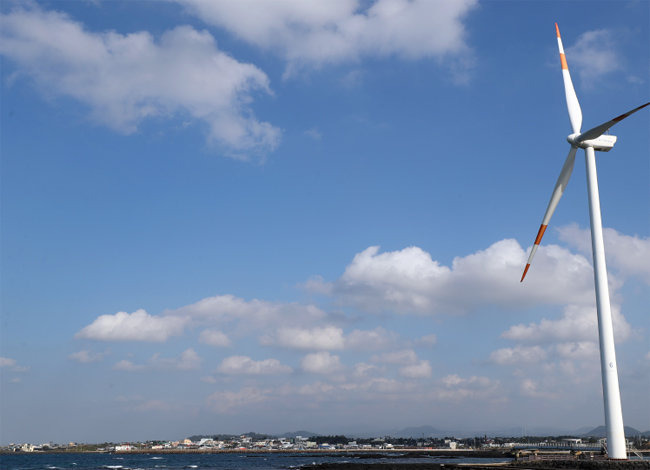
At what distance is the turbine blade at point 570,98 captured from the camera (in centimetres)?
5536

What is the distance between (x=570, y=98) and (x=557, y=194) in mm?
10274

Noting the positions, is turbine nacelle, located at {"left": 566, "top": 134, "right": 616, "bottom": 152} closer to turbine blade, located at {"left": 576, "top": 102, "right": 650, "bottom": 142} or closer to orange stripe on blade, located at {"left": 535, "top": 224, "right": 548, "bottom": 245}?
turbine blade, located at {"left": 576, "top": 102, "right": 650, "bottom": 142}

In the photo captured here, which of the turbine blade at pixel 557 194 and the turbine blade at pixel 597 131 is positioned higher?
the turbine blade at pixel 597 131

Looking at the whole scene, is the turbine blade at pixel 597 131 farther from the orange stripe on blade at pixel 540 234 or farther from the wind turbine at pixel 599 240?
the orange stripe on blade at pixel 540 234

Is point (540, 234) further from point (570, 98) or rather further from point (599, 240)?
point (570, 98)

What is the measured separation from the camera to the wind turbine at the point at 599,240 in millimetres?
46088

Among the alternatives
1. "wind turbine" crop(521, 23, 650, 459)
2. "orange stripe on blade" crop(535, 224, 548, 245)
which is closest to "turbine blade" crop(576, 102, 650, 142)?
"wind turbine" crop(521, 23, 650, 459)

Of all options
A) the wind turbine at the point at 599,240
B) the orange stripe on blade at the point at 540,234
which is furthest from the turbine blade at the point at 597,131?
the orange stripe on blade at the point at 540,234

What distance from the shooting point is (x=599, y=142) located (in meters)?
52.7

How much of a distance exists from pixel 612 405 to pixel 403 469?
54.2m

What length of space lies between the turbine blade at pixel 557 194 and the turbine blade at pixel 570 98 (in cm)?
319

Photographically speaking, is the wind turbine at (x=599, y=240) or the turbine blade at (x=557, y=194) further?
the turbine blade at (x=557, y=194)

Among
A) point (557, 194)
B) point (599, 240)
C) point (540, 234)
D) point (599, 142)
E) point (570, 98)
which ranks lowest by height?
point (599, 240)

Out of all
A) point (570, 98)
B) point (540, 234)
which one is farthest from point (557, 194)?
point (570, 98)
